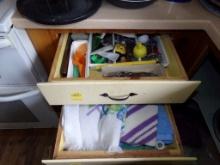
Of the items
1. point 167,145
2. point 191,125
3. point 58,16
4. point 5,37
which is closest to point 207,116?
point 191,125

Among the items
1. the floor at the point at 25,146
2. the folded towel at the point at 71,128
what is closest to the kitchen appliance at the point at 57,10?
the folded towel at the point at 71,128

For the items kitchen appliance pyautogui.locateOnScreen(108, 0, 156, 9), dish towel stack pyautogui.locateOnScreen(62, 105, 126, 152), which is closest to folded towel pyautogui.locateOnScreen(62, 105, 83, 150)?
dish towel stack pyautogui.locateOnScreen(62, 105, 126, 152)

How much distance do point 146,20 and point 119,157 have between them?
43 centimetres

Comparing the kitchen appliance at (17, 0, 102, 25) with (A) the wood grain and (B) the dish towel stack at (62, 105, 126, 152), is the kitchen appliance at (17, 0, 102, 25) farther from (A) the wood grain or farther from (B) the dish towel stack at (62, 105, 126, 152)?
(B) the dish towel stack at (62, 105, 126, 152)

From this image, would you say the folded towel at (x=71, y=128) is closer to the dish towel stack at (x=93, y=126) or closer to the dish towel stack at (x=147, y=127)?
the dish towel stack at (x=93, y=126)

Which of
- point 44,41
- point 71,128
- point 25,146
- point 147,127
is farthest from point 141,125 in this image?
point 25,146

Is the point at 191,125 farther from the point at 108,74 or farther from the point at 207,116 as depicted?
the point at 108,74

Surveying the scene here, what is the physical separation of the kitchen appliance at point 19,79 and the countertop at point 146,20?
0.17 ft

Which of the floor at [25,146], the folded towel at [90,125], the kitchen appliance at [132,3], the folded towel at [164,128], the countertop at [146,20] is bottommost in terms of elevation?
the floor at [25,146]

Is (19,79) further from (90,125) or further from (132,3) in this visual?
(132,3)

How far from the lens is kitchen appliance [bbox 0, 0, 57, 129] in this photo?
0.66m

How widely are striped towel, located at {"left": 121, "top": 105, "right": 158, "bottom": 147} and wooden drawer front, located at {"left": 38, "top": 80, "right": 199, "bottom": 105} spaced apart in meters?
0.09

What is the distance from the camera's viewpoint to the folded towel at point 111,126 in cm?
68

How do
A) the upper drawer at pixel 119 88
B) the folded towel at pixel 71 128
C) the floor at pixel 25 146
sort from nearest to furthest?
the upper drawer at pixel 119 88 < the folded towel at pixel 71 128 < the floor at pixel 25 146
